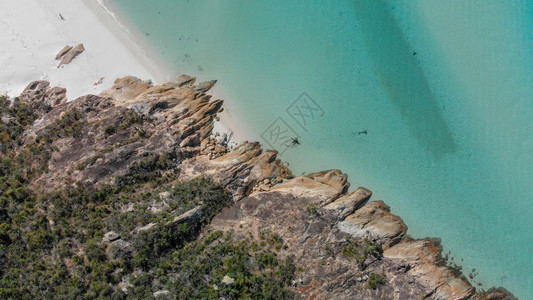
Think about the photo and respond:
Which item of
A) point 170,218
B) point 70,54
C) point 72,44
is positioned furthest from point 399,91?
point 72,44

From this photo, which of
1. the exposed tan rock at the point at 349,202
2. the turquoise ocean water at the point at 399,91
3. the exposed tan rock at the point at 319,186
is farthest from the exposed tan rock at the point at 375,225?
the exposed tan rock at the point at 319,186

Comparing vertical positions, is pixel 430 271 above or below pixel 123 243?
above

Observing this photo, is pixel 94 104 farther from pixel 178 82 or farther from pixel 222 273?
pixel 222 273

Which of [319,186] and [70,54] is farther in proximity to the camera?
[70,54]

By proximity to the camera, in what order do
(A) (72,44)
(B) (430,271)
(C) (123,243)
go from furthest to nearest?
1. (A) (72,44)
2. (B) (430,271)
3. (C) (123,243)

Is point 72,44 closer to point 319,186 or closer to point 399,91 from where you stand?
point 319,186

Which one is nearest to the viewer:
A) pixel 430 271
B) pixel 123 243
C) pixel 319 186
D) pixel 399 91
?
pixel 123 243

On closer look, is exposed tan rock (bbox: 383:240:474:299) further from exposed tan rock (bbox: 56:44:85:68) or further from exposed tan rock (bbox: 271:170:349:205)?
exposed tan rock (bbox: 56:44:85:68)

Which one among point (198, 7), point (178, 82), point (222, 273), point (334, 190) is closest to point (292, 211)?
point (334, 190)

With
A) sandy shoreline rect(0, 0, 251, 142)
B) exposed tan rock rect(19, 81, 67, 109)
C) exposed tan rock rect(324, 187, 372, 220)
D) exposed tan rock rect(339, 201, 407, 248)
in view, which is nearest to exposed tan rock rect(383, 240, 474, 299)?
exposed tan rock rect(339, 201, 407, 248)
